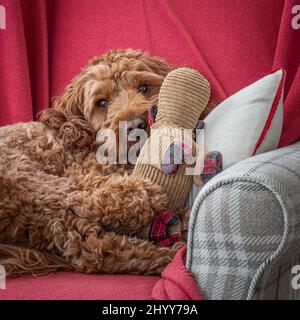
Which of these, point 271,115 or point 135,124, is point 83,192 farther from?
point 271,115

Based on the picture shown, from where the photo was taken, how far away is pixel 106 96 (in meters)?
1.79

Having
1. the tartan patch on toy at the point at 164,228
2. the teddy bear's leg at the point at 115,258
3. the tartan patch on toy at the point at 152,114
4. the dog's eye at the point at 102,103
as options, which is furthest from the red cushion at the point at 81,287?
the dog's eye at the point at 102,103

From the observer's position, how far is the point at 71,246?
1.44 m

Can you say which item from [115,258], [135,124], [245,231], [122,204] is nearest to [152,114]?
[135,124]

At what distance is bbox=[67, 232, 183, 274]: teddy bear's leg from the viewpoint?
4.66 feet

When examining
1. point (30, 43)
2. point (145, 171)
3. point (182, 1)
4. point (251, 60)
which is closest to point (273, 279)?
point (145, 171)

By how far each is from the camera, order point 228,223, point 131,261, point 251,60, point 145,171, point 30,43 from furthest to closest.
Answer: point 30,43 → point 251,60 → point 145,171 → point 131,261 → point 228,223

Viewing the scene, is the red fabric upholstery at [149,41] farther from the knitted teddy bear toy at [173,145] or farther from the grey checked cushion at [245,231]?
the grey checked cushion at [245,231]

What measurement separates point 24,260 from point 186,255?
1.48ft

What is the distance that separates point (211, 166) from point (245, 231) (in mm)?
388

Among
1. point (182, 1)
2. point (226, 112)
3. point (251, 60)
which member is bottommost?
point (226, 112)

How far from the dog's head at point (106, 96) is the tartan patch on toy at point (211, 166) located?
0.87 feet

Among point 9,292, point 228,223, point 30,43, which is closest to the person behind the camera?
point 228,223
